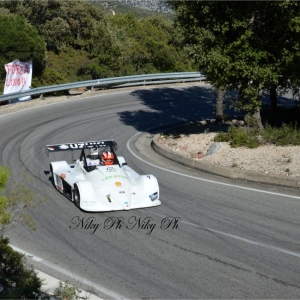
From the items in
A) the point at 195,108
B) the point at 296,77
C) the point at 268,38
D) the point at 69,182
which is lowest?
the point at 195,108

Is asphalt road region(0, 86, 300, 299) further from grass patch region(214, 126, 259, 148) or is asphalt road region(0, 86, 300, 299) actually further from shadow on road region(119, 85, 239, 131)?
shadow on road region(119, 85, 239, 131)

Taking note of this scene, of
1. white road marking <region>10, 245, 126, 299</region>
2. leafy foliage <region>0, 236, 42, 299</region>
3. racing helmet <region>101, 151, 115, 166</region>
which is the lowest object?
white road marking <region>10, 245, 126, 299</region>

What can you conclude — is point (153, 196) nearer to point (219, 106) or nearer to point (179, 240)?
point (179, 240)

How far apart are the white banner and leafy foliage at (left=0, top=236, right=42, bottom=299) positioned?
2263 centimetres

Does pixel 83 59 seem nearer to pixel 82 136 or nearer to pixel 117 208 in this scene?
pixel 82 136

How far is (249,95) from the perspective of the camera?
20.4 metres

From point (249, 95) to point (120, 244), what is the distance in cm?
1093

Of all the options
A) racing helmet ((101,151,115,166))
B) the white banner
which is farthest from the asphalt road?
the white banner

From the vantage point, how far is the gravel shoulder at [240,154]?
1641 cm

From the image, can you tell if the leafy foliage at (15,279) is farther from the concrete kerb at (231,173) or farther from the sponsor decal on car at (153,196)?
the concrete kerb at (231,173)

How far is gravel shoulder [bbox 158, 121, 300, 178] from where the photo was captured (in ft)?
53.8

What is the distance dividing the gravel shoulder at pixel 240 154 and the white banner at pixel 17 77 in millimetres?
11830

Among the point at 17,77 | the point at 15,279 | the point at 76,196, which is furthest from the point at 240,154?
the point at 17,77

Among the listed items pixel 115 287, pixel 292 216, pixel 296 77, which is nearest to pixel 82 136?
pixel 296 77
